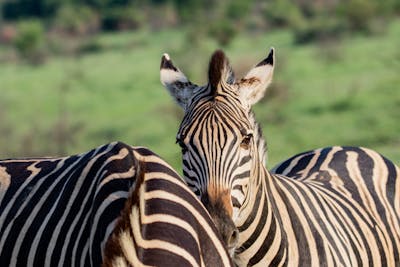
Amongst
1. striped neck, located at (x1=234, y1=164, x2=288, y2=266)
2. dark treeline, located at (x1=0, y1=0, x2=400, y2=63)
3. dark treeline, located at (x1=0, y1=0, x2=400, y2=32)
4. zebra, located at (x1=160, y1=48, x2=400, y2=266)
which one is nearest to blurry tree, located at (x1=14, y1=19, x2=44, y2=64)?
dark treeline, located at (x1=0, y1=0, x2=400, y2=63)

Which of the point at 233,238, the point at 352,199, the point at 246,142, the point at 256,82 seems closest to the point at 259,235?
the point at 246,142

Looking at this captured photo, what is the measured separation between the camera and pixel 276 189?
5.59 metres

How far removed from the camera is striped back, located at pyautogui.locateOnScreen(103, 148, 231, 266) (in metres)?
3.38

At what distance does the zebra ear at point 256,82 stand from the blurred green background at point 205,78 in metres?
8.60

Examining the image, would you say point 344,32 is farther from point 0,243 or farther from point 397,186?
point 0,243

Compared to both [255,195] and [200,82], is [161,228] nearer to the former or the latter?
[255,195]

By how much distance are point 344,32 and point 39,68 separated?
49.7 feet

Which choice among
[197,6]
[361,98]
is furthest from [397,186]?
[197,6]

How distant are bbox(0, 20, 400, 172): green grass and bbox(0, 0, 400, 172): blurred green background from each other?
0.17 feet

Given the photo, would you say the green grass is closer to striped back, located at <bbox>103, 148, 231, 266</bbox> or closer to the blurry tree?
the blurry tree

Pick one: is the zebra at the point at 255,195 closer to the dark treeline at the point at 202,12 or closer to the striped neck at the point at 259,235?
the striped neck at the point at 259,235

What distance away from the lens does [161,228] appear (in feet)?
11.7

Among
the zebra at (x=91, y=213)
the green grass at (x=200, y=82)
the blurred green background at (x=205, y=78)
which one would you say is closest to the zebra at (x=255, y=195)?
the zebra at (x=91, y=213)

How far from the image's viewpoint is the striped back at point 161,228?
3.38 m
